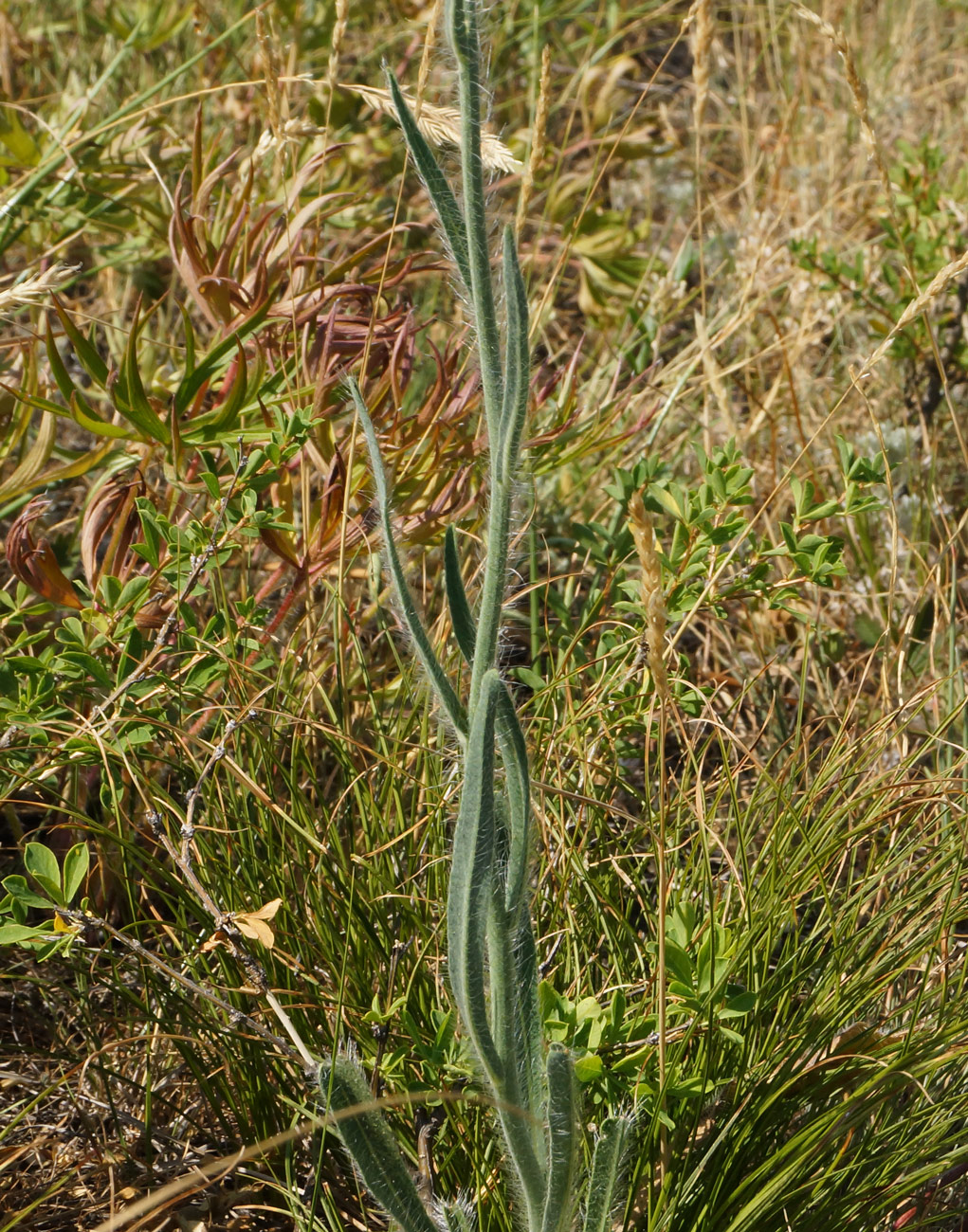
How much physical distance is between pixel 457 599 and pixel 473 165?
0.97 ft

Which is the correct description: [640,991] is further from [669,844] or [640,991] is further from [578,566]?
[578,566]

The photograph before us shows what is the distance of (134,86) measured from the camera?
2949 millimetres

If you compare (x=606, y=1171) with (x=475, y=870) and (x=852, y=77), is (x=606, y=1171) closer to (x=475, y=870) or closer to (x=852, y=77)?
(x=475, y=870)

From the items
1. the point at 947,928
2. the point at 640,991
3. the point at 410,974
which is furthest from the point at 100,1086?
the point at 947,928

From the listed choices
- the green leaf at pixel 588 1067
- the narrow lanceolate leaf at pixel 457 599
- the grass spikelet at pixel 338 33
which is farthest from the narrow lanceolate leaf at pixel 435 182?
the grass spikelet at pixel 338 33

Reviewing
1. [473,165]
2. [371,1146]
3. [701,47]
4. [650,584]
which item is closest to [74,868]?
[371,1146]

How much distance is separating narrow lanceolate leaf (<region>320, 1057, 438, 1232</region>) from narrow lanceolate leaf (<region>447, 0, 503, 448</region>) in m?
0.54

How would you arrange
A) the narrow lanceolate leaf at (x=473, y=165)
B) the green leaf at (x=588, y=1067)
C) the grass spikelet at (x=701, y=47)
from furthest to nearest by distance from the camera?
the grass spikelet at (x=701, y=47) → the green leaf at (x=588, y=1067) → the narrow lanceolate leaf at (x=473, y=165)

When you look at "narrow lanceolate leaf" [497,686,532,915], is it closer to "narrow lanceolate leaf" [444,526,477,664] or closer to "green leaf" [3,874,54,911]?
"narrow lanceolate leaf" [444,526,477,664]

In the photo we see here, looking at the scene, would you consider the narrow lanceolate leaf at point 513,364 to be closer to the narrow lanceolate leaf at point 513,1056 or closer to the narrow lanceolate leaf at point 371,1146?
the narrow lanceolate leaf at point 513,1056

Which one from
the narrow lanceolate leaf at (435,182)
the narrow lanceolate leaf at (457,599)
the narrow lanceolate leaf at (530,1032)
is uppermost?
the narrow lanceolate leaf at (435,182)

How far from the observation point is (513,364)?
76cm

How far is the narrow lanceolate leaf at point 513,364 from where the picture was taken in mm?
741

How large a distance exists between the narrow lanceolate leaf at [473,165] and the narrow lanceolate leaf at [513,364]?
0.05ft
